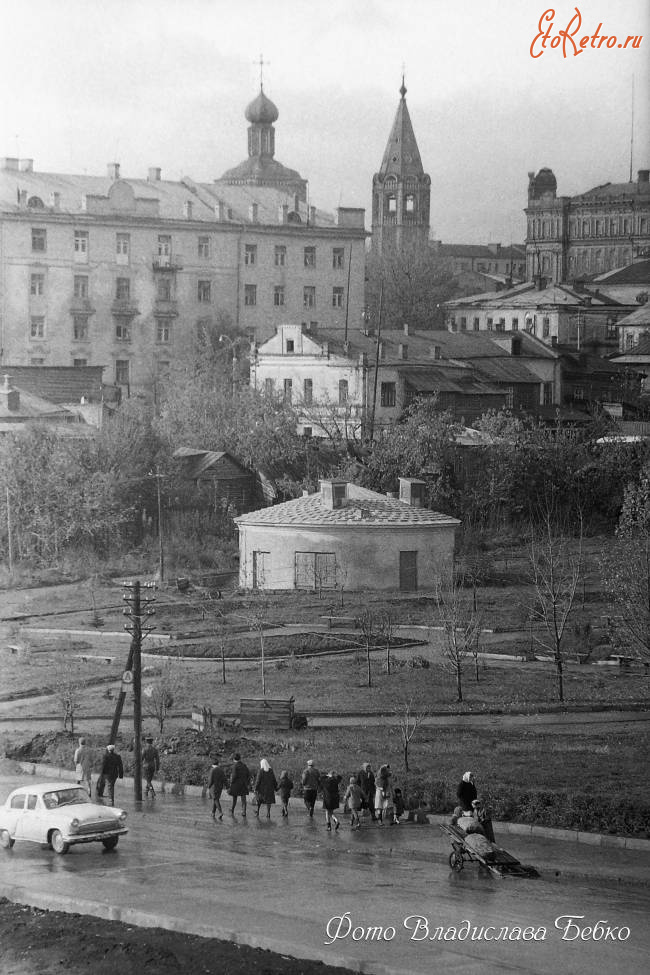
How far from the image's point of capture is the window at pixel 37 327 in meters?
21.0

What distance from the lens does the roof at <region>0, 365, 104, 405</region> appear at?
22266mm

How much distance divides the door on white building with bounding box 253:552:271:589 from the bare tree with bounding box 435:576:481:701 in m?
2.14

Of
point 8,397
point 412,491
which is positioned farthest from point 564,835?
point 8,397

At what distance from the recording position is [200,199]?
68.5 ft

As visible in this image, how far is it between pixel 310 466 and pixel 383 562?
5.67 meters

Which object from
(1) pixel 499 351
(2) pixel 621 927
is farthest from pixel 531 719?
(1) pixel 499 351

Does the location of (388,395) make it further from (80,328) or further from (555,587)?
(555,587)

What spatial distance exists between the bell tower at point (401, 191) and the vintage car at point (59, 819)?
8.35 m

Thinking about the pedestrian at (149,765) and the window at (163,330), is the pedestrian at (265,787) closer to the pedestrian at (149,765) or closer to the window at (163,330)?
the pedestrian at (149,765)

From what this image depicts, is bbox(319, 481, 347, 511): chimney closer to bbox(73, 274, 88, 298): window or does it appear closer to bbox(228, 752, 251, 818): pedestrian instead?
bbox(73, 274, 88, 298): window

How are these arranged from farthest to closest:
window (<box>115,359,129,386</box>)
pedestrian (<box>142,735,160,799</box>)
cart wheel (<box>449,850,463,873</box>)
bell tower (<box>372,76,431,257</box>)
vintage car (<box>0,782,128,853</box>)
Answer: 1. window (<box>115,359,129,386</box>)
2. bell tower (<box>372,76,431,257</box>)
3. pedestrian (<box>142,735,160,799</box>)
4. vintage car (<box>0,782,128,853</box>)
5. cart wheel (<box>449,850,463,873</box>)

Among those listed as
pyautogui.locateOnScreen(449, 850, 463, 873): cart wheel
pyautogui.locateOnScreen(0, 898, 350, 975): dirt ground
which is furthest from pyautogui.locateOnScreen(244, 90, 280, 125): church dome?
pyautogui.locateOnScreen(0, 898, 350, 975): dirt ground

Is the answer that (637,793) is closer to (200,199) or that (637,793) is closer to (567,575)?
(567,575)

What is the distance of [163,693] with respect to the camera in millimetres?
14711
